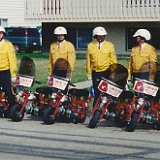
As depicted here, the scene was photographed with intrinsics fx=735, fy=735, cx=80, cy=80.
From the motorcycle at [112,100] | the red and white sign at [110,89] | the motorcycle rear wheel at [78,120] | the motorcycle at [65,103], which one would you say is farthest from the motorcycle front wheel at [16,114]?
the red and white sign at [110,89]

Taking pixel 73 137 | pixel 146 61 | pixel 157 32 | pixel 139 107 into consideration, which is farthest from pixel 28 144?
pixel 157 32

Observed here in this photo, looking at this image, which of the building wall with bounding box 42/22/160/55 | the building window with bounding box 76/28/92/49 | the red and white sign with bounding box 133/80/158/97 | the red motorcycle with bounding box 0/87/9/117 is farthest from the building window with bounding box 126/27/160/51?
the red and white sign with bounding box 133/80/158/97

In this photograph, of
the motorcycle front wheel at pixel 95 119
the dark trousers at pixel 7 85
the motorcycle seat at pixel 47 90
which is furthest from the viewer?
the dark trousers at pixel 7 85

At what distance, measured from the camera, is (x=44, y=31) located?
40.4m

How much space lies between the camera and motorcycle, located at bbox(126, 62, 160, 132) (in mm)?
13734

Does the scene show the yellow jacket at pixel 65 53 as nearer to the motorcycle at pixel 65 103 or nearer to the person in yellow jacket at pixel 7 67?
the motorcycle at pixel 65 103

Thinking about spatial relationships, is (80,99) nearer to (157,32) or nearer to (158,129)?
(158,129)

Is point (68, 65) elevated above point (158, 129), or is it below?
above

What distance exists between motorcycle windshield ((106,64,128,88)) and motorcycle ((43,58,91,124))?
761mm

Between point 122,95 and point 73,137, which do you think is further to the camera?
point 122,95

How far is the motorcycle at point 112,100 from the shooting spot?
46.4 feet

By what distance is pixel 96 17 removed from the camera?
1439 inches

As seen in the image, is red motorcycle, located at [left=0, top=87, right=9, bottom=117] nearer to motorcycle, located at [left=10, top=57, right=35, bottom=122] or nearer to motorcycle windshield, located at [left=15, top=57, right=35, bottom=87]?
motorcycle, located at [left=10, top=57, right=35, bottom=122]

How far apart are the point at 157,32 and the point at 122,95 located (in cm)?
2357
